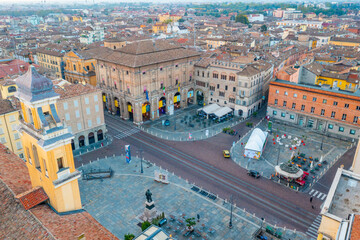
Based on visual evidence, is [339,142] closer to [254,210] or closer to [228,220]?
[254,210]

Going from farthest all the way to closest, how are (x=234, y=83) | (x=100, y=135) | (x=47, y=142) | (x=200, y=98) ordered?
(x=200, y=98) < (x=234, y=83) < (x=100, y=135) < (x=47, y=142)

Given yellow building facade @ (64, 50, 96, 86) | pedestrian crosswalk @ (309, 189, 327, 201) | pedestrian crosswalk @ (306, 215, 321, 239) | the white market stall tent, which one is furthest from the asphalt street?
yellow building facade @ (64, 50, 96, 86)

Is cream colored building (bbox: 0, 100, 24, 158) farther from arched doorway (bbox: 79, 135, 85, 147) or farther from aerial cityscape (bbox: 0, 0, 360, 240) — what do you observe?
arched doorway (bbox: 79, 135, 85, 147)

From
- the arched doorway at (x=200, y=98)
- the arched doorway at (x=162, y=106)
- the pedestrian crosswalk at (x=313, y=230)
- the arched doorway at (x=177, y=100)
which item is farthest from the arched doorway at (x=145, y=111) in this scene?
the pedestrian crosswalk at (x=313, y=230)

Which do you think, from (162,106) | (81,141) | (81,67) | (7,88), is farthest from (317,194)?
(81,67)

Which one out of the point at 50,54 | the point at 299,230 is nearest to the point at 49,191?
the point at 299,230

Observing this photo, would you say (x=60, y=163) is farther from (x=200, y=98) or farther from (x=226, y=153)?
(x=200, y=98)
